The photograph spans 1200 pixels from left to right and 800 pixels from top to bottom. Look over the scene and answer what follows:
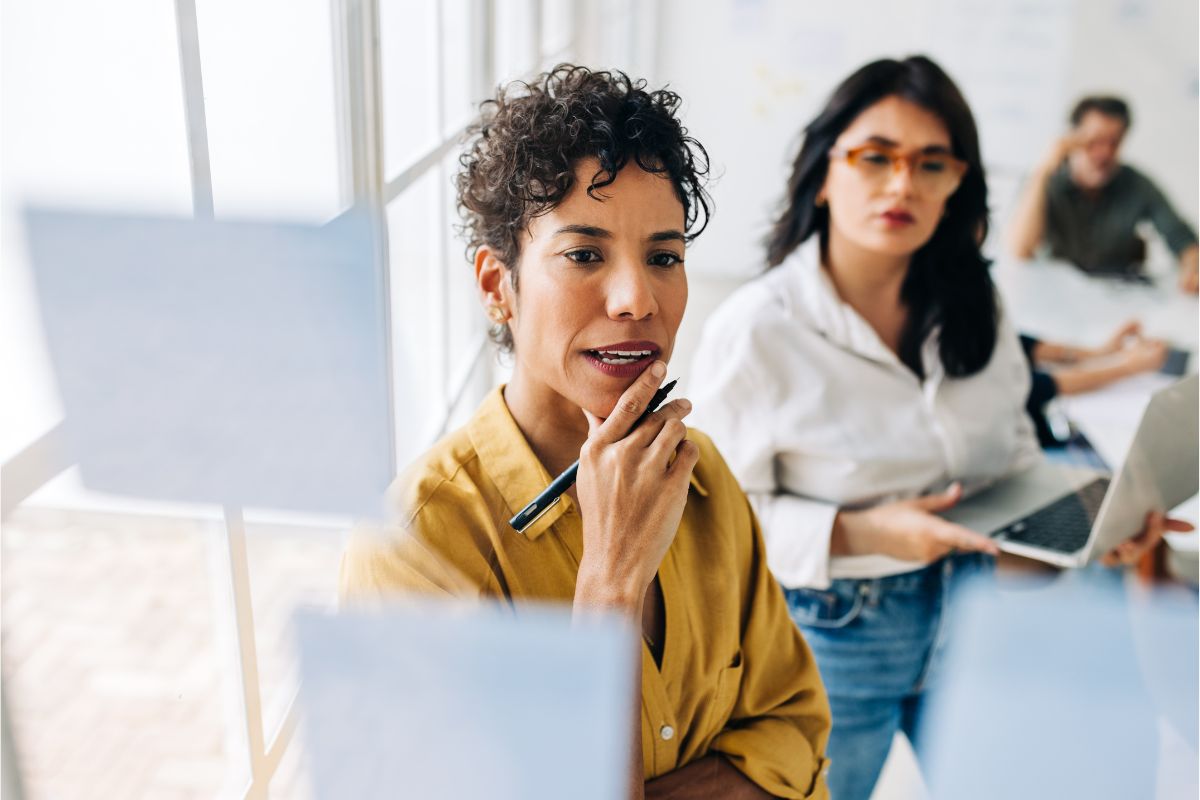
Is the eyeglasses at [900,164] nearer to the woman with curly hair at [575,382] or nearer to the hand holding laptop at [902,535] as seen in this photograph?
the hand holding laptop at [902,535]

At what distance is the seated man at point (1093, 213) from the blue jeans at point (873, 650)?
1553mm

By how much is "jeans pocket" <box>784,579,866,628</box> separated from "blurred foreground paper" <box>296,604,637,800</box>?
0.50 meters

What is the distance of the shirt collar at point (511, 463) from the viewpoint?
0.55 m

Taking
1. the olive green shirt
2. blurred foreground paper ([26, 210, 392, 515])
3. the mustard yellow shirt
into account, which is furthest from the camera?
the olive green shirt

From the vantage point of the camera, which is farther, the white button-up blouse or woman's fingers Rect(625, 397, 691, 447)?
the white button-up blouse

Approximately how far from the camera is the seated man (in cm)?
224

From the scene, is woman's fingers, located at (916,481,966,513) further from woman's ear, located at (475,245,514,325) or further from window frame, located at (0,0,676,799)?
woman's ear, located at (475,245,514,325)

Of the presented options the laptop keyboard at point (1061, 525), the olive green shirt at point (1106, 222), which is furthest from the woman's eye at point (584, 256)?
the olive green shirt at point (1106, 222)

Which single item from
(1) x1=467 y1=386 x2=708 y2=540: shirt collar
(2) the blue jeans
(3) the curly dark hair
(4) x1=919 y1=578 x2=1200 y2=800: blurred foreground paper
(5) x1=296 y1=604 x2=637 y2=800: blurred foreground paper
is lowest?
(2) the blue jeans

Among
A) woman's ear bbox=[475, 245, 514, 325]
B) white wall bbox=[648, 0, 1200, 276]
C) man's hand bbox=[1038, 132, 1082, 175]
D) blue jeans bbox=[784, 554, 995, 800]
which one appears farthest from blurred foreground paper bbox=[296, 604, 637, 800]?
man's hand bbox=[1038, 132, 1082, 175]

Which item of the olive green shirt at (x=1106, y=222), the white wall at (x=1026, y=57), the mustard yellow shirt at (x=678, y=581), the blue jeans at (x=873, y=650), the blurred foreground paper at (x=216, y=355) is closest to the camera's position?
the blurred foreground paper at (x=216, y=355)

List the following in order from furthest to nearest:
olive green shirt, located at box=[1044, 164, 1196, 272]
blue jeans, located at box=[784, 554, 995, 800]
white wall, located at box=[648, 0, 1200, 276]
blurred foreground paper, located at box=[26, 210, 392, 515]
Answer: white wall, located at box=[648, 0, 1200, 276], olive green shirt, located at box=[1044, 164, 1196, 272], blue jeans, located at box=[784, 554, 995, 800], blurred foreground paper, located at box=[26, 210, 392, 515]

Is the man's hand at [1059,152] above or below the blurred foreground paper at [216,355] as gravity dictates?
below

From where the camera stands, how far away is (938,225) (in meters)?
1.02
